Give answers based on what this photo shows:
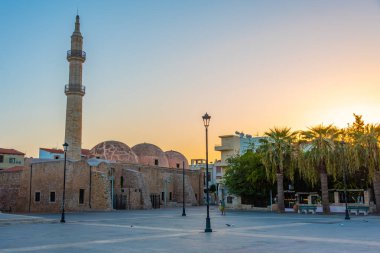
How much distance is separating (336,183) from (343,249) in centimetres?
2880

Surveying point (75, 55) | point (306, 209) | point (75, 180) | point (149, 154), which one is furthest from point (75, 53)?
point (306, 209)

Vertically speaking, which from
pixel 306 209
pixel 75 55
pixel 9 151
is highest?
pixel 75 55

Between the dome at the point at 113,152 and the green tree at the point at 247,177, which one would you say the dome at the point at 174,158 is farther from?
the green tree at the point at 247,177

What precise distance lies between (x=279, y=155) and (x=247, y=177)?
630 centimetres

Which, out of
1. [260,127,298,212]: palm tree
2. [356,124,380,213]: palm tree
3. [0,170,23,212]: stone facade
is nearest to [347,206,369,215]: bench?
[356,124,380,213]: palm tree

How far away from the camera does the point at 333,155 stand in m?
32.4

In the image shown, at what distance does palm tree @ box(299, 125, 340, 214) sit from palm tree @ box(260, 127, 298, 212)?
2.45 metres

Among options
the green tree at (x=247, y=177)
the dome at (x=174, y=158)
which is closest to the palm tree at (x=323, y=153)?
the green tree at (x=247, y=177)

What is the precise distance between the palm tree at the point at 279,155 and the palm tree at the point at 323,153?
2.45m

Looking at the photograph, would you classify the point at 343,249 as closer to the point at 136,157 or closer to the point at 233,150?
the point at 136,157

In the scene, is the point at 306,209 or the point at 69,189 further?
the point at 69,189

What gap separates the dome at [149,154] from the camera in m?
63.5

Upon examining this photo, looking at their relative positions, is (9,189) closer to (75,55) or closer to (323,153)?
(75,55)

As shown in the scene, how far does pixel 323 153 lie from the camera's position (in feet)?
106
